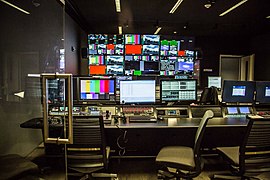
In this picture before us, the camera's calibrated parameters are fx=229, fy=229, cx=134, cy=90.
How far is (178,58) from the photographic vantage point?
236 inches

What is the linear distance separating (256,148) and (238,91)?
1021 millimetres

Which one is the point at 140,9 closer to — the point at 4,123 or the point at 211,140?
the point at 211,140

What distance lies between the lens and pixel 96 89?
291cm

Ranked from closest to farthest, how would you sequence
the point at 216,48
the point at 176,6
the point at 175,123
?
the point at 175,123
the point at 176,6
the point at 216,48

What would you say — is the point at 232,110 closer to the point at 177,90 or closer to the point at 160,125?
the point at 177,90

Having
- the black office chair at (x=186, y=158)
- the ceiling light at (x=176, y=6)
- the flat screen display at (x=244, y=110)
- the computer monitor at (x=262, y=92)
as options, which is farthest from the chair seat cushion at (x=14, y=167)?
the ceiling light at (x=176, y=6)

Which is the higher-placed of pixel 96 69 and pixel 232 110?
pixel 96 69

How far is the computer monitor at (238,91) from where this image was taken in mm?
3094

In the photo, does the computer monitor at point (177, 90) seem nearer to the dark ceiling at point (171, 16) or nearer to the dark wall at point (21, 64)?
the dark wall at point (21, 64)

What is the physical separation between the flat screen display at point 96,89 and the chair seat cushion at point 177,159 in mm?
1023

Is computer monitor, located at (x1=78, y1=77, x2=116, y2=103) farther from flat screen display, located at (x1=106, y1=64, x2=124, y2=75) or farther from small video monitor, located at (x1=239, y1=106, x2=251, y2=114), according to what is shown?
flat screen display, located at (x1=106, y1=64, x2=124, y2=75)

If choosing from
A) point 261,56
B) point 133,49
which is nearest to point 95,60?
point 133,49

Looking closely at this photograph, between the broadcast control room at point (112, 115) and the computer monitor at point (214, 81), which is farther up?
the computer monitor at point (214, 81)

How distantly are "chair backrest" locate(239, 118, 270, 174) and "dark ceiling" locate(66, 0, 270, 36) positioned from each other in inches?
128
